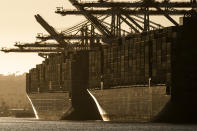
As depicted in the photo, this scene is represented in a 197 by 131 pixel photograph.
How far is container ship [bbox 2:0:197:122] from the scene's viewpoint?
141500mm

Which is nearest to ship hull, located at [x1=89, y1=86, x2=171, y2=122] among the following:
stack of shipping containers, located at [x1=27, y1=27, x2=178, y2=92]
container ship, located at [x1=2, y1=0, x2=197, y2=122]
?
container ship, located at [x1=2, y1=0, x2=197, y2=122]

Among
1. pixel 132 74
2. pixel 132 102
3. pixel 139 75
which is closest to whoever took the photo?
pixel 139 75

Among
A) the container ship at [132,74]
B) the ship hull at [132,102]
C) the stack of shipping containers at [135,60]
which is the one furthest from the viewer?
the ship hull at [132,102]

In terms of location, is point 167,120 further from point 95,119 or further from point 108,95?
point 95,119

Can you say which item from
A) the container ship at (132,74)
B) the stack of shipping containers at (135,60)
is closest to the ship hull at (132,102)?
the container ship at (132,74)

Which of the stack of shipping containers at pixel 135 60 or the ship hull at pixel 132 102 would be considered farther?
the ship hull at pixel 132 102

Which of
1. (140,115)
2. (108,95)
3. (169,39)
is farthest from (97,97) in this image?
(169,39)

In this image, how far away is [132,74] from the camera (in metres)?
155

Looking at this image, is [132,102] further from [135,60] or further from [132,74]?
[135,60]

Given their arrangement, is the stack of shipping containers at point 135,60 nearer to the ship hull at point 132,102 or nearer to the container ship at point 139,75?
the container ship at point 139,75

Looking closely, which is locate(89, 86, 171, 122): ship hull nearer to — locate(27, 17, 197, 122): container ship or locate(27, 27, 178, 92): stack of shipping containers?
locate(27, 17, 197, 122): container ship

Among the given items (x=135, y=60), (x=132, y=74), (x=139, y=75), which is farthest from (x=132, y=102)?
(x=135, y=60)

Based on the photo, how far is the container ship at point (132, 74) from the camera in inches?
5571

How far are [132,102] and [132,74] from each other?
5887 millimetres
